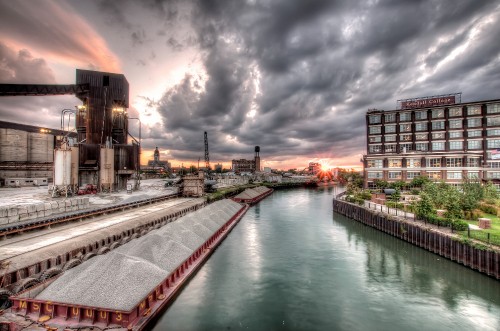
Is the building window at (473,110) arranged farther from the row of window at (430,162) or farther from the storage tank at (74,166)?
the storage tank at (74,166)

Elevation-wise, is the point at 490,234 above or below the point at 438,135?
below

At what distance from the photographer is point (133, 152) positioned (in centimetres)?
6481

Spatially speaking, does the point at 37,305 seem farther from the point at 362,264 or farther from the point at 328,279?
the point at 362,264

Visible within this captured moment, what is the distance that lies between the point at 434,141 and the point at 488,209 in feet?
133

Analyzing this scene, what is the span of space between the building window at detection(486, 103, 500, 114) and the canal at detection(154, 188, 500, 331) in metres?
58.9

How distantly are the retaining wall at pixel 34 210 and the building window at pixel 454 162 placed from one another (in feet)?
274

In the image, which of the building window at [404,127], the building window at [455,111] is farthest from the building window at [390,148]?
the building window at [455,111]

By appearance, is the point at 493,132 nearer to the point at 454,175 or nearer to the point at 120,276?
the point at 454,175

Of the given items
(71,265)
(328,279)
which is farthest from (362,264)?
(71,265)

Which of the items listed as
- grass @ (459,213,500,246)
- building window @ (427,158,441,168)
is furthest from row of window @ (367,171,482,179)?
grass @ (459,213,500,246)

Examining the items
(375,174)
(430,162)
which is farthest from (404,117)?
(375,174)

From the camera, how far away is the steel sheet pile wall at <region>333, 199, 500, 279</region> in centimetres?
2178

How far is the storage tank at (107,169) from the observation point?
2265 inches

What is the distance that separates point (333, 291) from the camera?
2081 cm
